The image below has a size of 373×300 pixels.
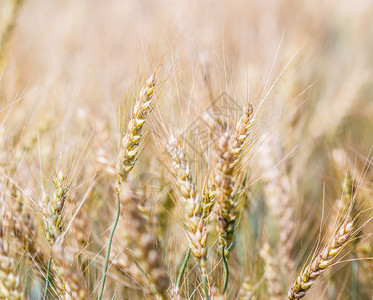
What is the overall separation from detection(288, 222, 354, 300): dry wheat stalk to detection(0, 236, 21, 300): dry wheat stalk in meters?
0.56

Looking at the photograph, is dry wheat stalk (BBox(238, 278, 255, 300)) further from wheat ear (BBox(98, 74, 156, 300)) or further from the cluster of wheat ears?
wheat ear (BBox(98, 74, 156, 300))

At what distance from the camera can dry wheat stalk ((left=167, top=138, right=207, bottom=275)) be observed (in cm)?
75

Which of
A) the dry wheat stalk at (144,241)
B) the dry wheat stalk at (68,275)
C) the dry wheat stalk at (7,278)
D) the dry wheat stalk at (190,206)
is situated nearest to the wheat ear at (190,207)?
the dry wheat stalk at (190,206)

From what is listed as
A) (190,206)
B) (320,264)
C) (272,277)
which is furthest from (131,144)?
(272,277)

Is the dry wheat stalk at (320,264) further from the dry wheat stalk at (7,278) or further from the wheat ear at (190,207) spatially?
the dry wheat stalk at (7,278)

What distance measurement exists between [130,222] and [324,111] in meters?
1.60

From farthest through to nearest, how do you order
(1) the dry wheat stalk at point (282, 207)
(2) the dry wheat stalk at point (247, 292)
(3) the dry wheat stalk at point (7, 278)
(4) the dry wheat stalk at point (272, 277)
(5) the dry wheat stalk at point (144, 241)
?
(1) the dry wheat stalk at point (282, 207) → (4) the dry wheat stalk at point (272, 277) → (2) the dry wheat stalk at point (247, 292) → (3) the dry wheat stalk at point (7, 278) → (5) the dry wheat stalk at point (144, 241)

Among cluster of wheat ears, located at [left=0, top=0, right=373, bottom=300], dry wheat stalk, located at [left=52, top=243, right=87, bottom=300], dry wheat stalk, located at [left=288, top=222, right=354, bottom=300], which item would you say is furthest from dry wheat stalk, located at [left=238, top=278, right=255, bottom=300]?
dry wheat stalk, located at [left=52, top=243, right=87, bottom=300]

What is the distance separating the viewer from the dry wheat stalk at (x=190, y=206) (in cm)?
75

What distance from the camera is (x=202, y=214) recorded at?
30.3 inches

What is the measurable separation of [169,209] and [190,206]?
355mm

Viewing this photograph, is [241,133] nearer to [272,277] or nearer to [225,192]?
[225,192]

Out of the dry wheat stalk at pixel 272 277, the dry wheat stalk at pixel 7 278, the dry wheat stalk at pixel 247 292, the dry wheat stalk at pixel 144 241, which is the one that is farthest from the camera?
the dry wheat stalk at pixel 272 277

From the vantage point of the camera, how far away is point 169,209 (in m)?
1.11
